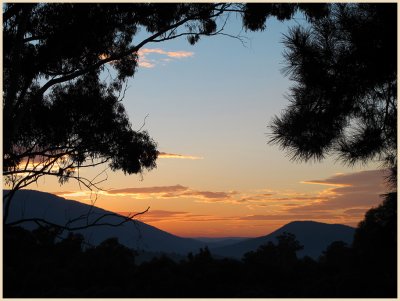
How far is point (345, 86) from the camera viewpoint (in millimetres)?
12016

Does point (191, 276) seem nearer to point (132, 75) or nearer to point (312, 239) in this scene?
point (132, 75)

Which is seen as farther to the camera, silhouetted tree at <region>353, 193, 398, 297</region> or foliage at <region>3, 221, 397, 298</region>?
foliage at <region>3, 221, 397, 298</region>

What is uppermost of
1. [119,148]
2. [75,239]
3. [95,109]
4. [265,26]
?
[265,26]

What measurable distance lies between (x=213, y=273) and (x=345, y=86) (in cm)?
458

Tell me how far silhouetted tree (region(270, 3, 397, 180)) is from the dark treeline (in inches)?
57.0

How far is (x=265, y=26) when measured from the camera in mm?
13414

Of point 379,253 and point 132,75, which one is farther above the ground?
point 132,75

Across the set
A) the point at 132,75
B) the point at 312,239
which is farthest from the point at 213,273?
the point at 312,239

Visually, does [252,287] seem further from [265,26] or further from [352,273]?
[265,26]

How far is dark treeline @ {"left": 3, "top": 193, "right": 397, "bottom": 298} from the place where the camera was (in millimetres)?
9523

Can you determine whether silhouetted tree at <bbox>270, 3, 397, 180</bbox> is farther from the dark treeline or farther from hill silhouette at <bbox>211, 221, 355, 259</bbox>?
hill silhouette at <bbox>211, 221, 355, 259</bbox>

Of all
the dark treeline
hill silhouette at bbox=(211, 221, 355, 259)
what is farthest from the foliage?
hill silhouette at bbox=(211, 221, 355, 259)

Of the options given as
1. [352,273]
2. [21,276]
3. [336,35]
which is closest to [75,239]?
[21,276]

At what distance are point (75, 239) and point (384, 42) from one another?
7396 millimetres
